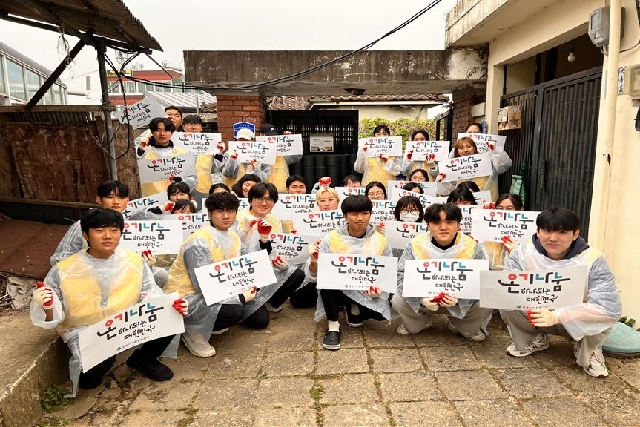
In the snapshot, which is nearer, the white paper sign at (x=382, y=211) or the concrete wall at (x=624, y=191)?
the concrete wall at (x=624, y=191)

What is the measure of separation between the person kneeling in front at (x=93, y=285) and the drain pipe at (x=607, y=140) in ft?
11.3

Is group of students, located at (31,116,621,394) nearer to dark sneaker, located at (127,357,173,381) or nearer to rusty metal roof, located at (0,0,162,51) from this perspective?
dark sneaker, located at (127,357,173,381)

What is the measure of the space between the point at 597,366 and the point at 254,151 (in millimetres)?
4262

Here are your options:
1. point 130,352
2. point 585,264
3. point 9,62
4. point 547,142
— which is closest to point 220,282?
point 130,352

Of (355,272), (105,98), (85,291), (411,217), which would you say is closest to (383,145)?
(411,217)

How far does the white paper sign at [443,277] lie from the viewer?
3256mm

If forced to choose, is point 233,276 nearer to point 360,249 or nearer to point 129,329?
point 129,329

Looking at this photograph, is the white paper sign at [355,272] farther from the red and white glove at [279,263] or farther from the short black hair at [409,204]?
the short black hair at [409,204]

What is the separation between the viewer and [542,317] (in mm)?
2859

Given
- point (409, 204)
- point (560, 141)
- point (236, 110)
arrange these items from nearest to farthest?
1. point (409, 204)
2. point (560, 141)
3. point (236, 110)

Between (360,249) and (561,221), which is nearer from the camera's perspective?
(561,221)

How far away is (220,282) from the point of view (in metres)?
3.32

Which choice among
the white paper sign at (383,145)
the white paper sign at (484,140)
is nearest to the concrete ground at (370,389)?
the white paper sign at (484,140)

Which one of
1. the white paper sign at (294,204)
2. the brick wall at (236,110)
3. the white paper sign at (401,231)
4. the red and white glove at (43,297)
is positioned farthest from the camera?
the brick wall at (236,110)
